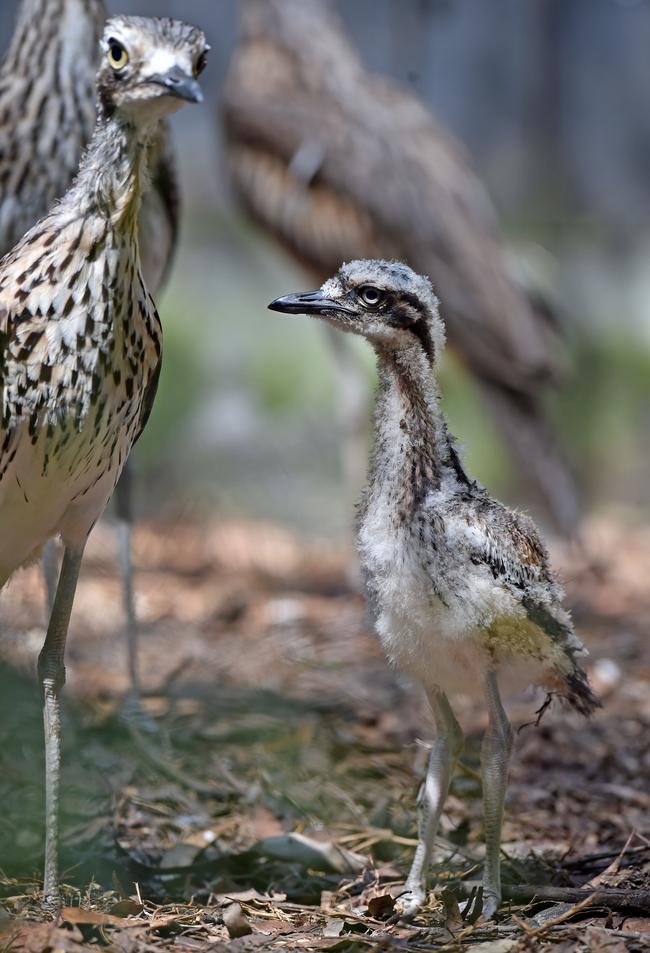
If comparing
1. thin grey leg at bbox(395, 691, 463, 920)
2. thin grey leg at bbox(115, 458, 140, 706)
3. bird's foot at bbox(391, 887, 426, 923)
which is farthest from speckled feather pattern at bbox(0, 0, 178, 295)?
bird's foot at bbox(391, 887, 426, 923)

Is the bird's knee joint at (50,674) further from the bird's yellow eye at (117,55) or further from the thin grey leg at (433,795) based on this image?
the bird's yellow eye at (117,55)

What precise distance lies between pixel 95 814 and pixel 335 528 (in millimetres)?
4142

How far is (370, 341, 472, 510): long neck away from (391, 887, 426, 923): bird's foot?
2.83ft

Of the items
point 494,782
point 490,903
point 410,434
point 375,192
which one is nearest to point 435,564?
point 410,434

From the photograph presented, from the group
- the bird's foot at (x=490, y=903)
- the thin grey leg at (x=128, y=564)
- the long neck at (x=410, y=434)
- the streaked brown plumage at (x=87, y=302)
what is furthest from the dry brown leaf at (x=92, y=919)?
the thin grey leg at (x=128, y=564)

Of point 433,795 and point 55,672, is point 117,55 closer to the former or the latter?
point 55,672

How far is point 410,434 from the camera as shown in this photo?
9.25 ft

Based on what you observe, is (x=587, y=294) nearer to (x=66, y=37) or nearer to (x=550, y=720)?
(x=550, y=720)

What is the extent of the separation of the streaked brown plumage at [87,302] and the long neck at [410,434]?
565 millimetres

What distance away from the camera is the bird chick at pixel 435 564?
2.71 m

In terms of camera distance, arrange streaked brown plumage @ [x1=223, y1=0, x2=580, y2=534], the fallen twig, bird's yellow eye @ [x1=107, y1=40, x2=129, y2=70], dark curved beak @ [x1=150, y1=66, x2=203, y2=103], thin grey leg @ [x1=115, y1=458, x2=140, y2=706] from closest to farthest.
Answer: dark curved beak @ [x1=150, y1=66, x2=203, y2=103], bird's yellow eye @ [x1=107, y1=40, x2=129, y2=70], the fallen twig, thin grey leg @ [x1=115, y1=458, x2=140, y2=706], streaked brown plumage @ [x1=223, y1=0, x2=580, y2=534]

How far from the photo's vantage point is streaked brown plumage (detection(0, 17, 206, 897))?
2.57 meters

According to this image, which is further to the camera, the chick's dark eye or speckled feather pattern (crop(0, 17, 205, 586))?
the chick's dark eye

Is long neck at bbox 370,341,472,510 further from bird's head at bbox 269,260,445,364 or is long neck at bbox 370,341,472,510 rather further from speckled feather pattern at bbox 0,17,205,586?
speckled feather pattern at bbox 0,17,205,586
